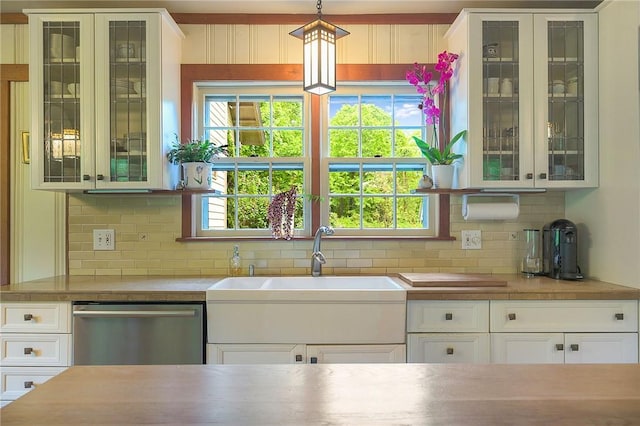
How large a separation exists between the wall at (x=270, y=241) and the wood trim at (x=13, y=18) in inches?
40.1

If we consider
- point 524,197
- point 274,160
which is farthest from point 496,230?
point 274,160

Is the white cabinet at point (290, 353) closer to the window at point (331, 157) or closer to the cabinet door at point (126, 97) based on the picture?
the window at point (331, 157)

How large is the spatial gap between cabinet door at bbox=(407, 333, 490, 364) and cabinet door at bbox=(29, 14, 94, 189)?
6.38ft

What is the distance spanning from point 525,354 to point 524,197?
104 centimetres

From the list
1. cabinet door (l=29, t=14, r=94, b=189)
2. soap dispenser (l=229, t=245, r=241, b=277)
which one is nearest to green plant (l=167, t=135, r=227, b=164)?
cabinet door (l=29, t=14, r=94, b=189)

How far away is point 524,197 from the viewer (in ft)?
8.54

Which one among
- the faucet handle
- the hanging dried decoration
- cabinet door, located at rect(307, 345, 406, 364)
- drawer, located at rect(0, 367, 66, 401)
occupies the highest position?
the hanging dried decoration

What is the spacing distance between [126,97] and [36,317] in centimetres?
→ 123

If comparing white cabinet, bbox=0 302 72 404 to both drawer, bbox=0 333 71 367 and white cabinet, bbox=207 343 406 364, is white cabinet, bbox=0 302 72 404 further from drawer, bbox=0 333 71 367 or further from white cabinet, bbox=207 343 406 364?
white cabinet, bbox=207 343 406 364

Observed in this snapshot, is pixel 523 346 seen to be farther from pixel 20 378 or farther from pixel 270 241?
pixel 20 378

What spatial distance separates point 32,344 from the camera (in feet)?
6.45

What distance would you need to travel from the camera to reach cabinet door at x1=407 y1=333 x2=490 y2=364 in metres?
1.97

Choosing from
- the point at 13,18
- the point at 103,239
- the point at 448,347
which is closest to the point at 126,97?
the point at 103,239

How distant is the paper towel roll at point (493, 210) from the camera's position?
2473 millimetres
